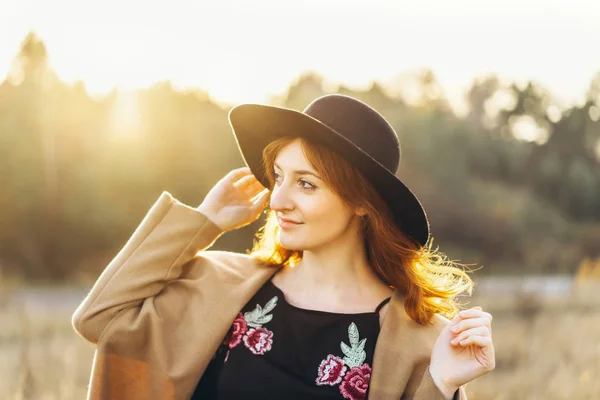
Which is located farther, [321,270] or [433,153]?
[433,153]

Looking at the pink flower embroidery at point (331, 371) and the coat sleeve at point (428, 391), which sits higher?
the coat sleeve at point (428, 391)

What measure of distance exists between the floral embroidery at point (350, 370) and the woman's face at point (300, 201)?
342 mm

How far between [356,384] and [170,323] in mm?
627

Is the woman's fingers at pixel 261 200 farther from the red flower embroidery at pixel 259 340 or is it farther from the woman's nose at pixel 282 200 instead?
the red flower embroidery at pixel 259 340

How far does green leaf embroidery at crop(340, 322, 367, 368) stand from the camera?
8.12ft

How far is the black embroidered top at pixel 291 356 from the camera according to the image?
7.90 feet

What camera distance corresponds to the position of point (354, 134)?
Answer: 2.43 meters

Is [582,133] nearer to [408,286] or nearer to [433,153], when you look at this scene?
[433,153]

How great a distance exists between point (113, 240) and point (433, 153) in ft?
25.5

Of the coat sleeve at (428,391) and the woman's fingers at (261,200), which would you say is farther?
the woman's fingers at (261,200)

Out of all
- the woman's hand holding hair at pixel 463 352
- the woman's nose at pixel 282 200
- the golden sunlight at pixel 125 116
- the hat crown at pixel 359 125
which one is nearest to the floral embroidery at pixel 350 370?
the woman's hand holding hair at pixel 463 352

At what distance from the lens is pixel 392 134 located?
2.51m

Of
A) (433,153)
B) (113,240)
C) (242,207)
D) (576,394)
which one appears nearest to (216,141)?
(113,240)

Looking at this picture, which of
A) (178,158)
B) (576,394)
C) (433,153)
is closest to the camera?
(576,394)
